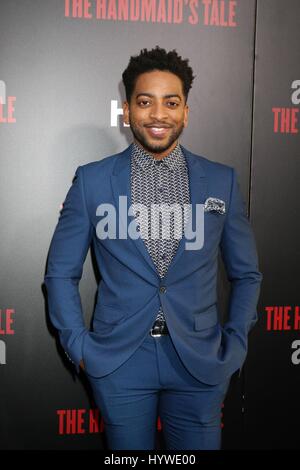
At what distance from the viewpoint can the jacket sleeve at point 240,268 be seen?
6.94 feet

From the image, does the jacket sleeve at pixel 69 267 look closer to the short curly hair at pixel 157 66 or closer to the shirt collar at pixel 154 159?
the shirt collar at pixel 154 159

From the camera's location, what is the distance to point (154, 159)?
6.72 feet

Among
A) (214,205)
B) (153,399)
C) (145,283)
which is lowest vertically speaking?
(153,399)

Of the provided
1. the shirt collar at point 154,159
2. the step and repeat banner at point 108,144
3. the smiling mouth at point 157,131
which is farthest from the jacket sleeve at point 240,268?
the step and repeat banner at point 108,144

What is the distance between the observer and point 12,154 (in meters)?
2.48

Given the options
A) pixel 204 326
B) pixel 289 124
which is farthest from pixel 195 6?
pixel 204 326

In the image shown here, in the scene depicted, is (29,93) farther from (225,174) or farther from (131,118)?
(225,174)

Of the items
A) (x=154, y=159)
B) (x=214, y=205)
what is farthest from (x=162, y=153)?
(x=214, y=205)

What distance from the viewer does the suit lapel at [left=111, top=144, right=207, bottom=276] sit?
1947 mm

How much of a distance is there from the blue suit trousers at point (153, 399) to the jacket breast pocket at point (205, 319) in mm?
122

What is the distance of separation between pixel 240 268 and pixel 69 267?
2.09 feet

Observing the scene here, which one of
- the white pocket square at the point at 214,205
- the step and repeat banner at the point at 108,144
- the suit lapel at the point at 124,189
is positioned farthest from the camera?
the step and repeat banner at the point at 108,144

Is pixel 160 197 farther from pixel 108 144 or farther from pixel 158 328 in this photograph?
pixel 108 144

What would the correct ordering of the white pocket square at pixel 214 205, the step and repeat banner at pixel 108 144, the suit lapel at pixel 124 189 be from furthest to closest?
the step and repeat banner at pixel 108 144 < the white pocket square at pixel 214 205 < the suit lapel at pixel 124 189
